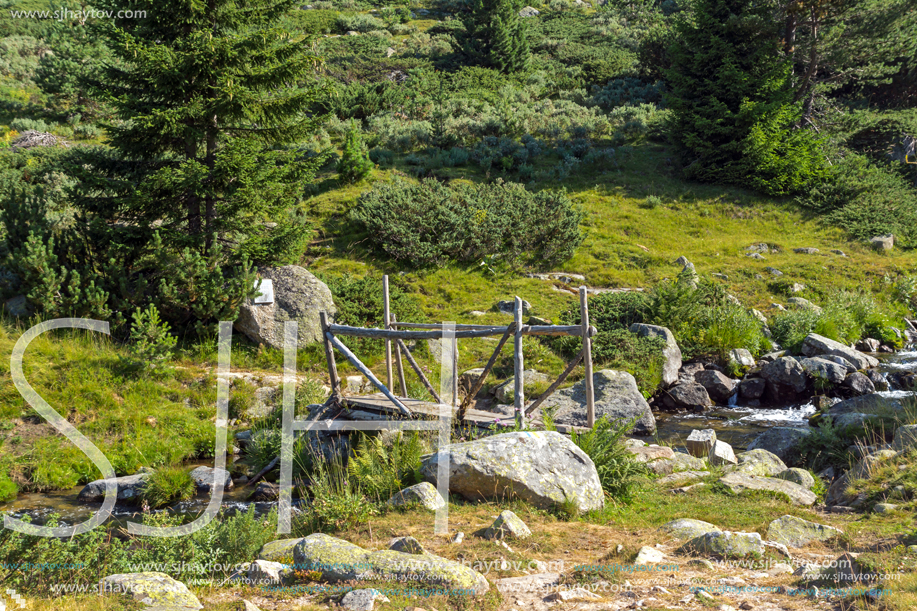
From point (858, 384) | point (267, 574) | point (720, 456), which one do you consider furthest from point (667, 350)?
point (267, 574)

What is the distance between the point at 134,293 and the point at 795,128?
27533 mm

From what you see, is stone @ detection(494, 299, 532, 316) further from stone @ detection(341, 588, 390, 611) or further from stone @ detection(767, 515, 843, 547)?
stone @ detection(341, 588, 390, 611)

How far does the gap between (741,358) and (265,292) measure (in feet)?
38.0

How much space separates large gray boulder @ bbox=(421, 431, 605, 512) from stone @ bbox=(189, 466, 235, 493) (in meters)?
4.03

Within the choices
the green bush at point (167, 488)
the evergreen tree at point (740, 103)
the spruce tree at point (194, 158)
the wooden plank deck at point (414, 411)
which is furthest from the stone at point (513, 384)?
the evergreen tree at point (740, 103)

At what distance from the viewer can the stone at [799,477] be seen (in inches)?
335

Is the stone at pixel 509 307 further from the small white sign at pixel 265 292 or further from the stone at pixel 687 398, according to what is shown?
the small white sign at pixel 265 292

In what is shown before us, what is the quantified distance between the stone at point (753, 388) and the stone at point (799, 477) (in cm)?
560

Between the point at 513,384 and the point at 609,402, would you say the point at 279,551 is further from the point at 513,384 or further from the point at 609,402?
the point at 609,402

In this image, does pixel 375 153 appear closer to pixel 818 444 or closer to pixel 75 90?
pixel 75 90

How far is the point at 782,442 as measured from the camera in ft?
34.2

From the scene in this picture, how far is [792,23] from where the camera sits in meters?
26.6

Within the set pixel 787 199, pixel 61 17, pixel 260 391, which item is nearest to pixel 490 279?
pixel 260 391

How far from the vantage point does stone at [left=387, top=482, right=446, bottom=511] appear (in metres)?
6.85
